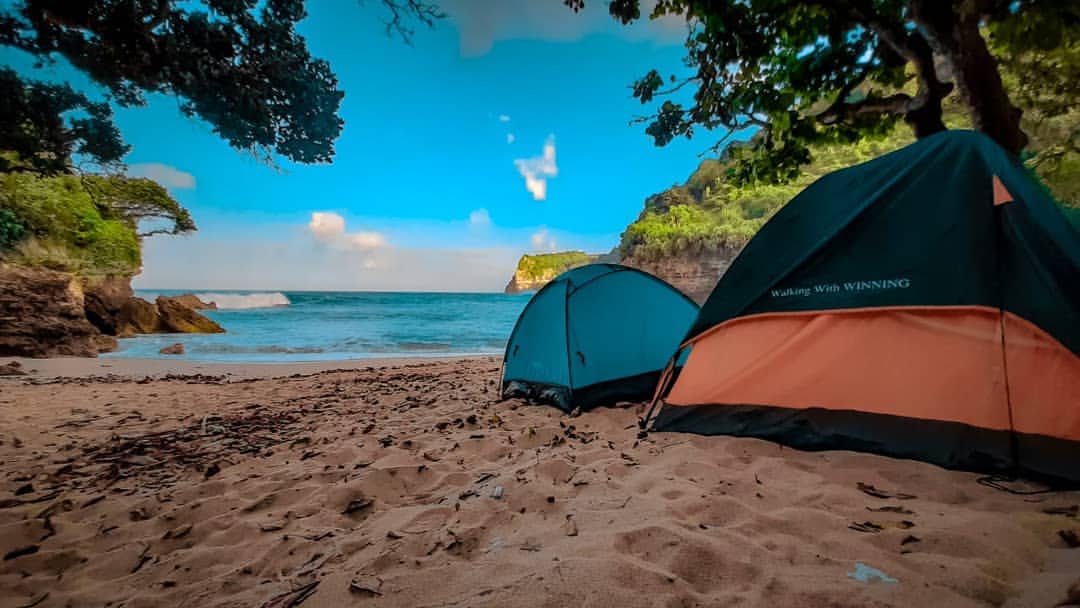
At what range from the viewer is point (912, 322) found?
2.23m

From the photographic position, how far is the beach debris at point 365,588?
4.63 feet

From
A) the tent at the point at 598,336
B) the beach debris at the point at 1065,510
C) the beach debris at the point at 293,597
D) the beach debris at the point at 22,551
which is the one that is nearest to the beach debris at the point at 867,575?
the beach debris at the point at 1065,510

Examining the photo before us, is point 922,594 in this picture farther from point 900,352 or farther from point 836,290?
point 836,290

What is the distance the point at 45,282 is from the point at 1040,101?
21364 mm

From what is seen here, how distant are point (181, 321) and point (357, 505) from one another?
20.7 m

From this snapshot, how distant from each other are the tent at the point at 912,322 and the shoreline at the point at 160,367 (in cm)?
749

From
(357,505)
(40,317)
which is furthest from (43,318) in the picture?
(357,505)

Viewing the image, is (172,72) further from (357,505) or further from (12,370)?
(12,370)

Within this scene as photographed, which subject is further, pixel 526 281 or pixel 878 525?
pixel 526 281

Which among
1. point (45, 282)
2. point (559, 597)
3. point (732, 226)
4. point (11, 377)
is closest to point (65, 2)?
point (559, 597)

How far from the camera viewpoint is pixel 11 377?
7363 millimetres

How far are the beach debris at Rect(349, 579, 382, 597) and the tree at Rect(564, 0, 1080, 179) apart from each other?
4.72 metres

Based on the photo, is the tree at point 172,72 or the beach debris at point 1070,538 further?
the tree at point 172,72

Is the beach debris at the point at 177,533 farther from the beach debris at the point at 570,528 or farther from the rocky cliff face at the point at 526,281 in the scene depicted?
the rocky cliff face at the point at 526,281
